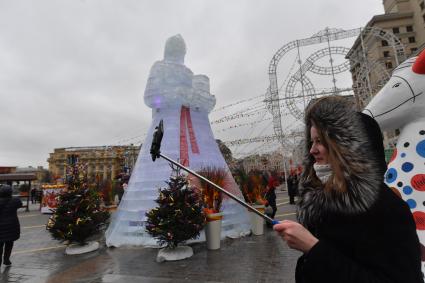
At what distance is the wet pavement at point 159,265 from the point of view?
4.95 m

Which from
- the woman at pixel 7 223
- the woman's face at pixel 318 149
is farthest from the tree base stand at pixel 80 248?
the woman's face at pixel 318 149

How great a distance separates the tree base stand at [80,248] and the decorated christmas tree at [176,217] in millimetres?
2320

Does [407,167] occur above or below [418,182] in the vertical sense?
above

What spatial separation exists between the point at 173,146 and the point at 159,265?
11.1ft

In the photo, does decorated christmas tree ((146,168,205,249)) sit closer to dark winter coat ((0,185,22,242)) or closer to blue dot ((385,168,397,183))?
dark winter coat ((0,185,22,242))

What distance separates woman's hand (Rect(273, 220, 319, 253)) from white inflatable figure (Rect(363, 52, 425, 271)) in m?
1.58

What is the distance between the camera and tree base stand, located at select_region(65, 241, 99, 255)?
7.18m

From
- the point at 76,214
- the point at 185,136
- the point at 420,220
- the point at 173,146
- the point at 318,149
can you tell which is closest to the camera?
the point at 318,149

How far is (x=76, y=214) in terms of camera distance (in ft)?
23.7

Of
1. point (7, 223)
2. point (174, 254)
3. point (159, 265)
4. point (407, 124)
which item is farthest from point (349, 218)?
point (7, 223)

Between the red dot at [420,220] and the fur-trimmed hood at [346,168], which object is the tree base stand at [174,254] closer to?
the red dot at [420,220]

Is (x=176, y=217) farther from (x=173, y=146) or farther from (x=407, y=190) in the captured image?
(x=407, y=190)

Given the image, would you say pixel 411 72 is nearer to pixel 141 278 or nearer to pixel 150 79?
pixel 141 278

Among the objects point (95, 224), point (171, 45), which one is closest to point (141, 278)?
point (95, 224)
